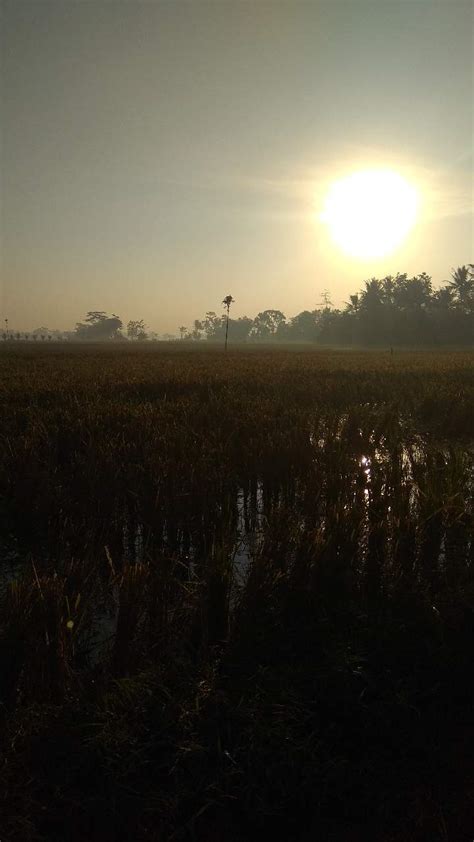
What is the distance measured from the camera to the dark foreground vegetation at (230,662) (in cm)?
144

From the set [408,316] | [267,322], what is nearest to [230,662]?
[408,316]

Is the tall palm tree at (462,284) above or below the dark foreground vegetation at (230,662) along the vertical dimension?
above

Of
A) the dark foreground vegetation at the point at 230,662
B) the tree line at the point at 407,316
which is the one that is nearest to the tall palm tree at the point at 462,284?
the tree line at the point at 407,316

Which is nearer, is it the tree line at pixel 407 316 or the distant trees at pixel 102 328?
the tree line at pixel 407 316

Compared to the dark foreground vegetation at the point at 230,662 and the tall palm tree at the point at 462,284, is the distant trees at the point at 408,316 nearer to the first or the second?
the tall palm tree at the point at 462,284

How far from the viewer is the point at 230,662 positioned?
2.04 metres

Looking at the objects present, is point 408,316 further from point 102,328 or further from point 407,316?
point 102,328

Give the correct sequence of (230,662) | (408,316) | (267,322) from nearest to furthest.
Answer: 1. (230,662)
2. (408,316)
3. (267,322)

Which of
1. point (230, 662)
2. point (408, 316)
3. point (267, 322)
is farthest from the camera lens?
point (267, 322)

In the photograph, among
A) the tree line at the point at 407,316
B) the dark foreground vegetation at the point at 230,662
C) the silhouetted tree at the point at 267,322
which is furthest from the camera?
the silhouetted tree at the point at 267,322

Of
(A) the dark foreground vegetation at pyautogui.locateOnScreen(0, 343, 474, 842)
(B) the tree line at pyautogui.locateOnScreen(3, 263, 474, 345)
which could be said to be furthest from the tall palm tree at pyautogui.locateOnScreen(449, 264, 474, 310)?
(A) the dark foreground vegetation at pyautogui.locateOnScreen(0, 343, 474, 842)

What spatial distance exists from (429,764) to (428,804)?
0.17 m

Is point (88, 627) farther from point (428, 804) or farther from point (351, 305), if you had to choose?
point (351, 305)

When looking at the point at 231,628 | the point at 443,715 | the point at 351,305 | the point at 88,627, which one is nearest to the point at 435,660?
the point at 443,715
